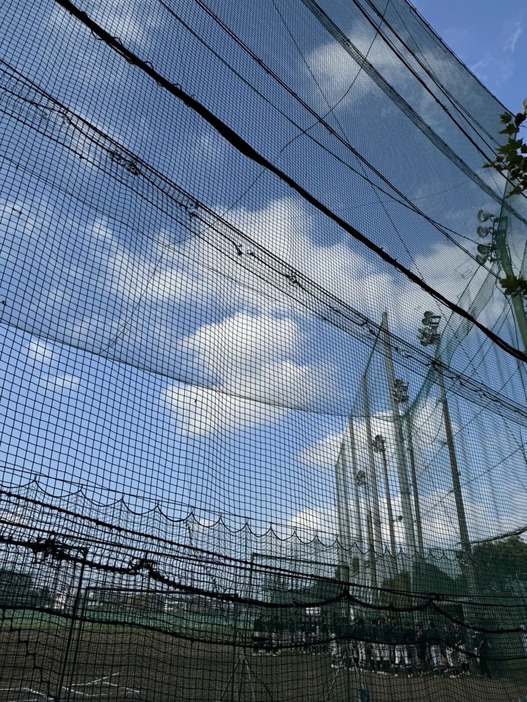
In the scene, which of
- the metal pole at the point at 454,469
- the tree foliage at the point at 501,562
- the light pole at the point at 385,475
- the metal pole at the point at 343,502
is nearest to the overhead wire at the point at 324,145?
the metal pole at the point at 454,469

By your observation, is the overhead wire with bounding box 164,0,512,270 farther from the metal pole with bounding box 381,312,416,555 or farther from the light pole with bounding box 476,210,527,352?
the metal pole with bounding box 381,312,416,555

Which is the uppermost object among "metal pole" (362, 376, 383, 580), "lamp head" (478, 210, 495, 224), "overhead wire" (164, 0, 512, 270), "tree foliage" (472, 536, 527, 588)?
"lamp head" (478, 210, 495, 224)

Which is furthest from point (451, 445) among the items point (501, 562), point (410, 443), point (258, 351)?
point (258, 351)

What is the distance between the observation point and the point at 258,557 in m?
2.62

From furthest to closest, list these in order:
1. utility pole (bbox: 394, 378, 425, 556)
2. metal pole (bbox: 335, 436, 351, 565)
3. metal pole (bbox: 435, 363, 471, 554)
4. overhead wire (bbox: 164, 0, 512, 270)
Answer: metal pole (bbox: 435, 363, 471, 554)
utility pole (bbox: 394, 378, 425, 556)
overhead wire (bbox: 164, 0, 512, 270)
metal pole (bbox: 335, 436, 351, 565)

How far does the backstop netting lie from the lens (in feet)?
7.32

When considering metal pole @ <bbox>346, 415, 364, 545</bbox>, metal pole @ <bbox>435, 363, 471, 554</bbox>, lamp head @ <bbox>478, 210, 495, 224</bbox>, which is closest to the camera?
metal pole @ <bbox>346, 415, 364, 545</bbox>

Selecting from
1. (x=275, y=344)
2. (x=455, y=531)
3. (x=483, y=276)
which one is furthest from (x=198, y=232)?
(x=483, y=276)

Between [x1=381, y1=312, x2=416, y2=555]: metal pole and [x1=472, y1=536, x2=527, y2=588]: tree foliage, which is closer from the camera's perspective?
[x1=381, y1=312, x2=416, y2=555]: metal pole

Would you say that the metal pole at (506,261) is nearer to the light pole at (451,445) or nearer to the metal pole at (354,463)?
the light pole at (451,445)

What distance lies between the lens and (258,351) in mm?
3025

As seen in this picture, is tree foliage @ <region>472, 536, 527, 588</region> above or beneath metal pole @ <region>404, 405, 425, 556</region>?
beneath

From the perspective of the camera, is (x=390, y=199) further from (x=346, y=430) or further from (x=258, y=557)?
(x=258, y=557)

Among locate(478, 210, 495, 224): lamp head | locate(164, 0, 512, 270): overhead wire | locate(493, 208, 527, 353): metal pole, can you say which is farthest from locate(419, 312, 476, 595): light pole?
locate(478, 210, 495, 224): lamp head
